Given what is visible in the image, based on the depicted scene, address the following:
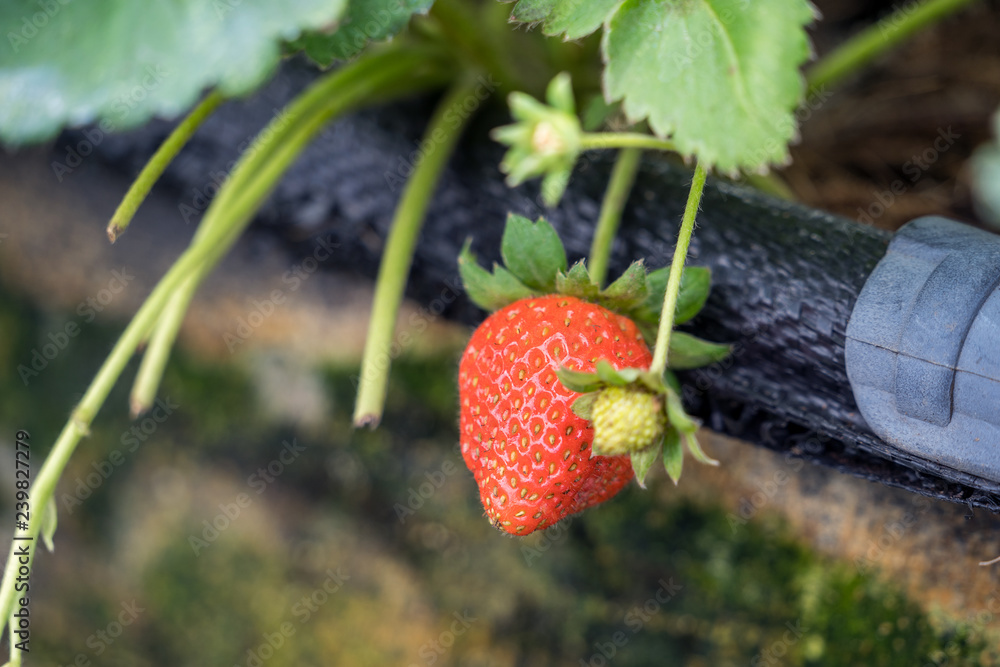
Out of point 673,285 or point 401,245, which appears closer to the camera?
point 673,285

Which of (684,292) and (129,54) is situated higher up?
(129,54)

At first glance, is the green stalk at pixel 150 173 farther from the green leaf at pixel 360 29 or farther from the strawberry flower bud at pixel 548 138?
the strawberry flower bud at pixel 548 138

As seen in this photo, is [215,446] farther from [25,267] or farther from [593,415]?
[593,415]

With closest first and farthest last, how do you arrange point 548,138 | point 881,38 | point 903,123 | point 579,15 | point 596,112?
point 548,138 → point 579,15 → point 596,112 → point 881,38 → point 903,123

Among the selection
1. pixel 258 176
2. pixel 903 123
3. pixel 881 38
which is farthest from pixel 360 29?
pixel 903 123

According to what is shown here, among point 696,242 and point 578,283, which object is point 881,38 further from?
point 578,283

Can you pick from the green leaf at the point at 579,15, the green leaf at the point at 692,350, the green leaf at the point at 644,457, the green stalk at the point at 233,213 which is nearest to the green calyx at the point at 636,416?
Answer: the green leaf at the point at 644,457

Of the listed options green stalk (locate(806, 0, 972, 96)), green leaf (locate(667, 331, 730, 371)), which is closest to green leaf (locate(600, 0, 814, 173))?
green leaf (locate(667, 331, 730, 371))
